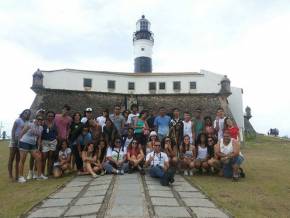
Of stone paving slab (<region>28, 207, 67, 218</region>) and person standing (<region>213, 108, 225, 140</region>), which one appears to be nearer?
stone paving slab (<region>28, 207, 67, 218</region>)

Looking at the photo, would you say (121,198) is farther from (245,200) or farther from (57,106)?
(57,106)

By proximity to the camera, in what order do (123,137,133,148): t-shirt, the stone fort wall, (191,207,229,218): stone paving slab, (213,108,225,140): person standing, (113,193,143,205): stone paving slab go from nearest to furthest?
(191,207,229,218): stone paving slab
(113,193,143,205): stone paving slab
(123,137,133,148): t-shirt
(213,108,225,140): person standing
the stone fort wall

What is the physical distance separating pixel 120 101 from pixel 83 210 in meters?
27.6

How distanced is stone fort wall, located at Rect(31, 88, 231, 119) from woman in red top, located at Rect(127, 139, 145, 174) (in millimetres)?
21733

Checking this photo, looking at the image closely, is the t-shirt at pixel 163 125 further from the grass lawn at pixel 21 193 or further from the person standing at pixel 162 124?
the grass lawn at pixel 21 193

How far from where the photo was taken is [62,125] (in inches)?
354

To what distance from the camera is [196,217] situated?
4781 mm

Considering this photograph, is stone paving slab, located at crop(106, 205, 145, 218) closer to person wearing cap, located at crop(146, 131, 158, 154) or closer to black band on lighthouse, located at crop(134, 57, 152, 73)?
person wearing cap, located at crop(146, 131, 158, 154)

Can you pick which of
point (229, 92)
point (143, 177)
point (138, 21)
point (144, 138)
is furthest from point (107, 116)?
point (138, 21)

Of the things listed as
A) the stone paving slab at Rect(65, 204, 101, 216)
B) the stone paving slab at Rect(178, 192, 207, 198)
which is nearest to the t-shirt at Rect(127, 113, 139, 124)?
the stone paving slab at Rect(178, 192, 207, 198)

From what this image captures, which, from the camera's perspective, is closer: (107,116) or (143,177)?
(143,177)

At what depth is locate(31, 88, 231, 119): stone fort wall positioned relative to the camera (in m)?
30.3

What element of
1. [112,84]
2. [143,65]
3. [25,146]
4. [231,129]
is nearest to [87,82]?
[112,84]

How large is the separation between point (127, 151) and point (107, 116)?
1250mm
